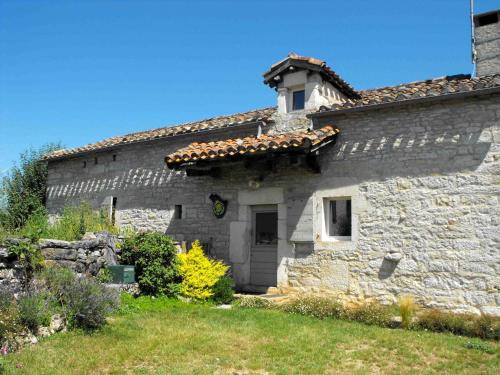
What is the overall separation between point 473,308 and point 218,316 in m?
4.28

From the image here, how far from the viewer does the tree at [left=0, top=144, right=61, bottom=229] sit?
14773 mm

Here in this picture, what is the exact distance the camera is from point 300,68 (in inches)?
393

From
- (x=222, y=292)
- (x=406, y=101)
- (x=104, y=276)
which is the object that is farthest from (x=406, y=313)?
(x=104, y=276)

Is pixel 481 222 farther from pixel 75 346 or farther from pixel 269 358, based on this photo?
pixel 75 346

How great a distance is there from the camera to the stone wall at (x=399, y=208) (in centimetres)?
762

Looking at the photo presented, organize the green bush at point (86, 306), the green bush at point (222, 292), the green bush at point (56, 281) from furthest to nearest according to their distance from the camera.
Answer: the green bush at point (222, 292), the green bush at point (56, 281), the green bush at point (86, 306)

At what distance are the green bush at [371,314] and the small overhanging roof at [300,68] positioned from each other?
502 centimetres

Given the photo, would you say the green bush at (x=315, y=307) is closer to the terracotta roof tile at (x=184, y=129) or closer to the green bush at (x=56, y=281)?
the green bush at (x=56, y=281)

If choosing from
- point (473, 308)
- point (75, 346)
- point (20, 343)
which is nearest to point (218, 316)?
point (75, 346)

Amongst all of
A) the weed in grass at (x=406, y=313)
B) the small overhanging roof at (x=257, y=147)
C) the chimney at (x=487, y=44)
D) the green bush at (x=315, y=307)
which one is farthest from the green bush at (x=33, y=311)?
the chimney at (x=487, y=44)

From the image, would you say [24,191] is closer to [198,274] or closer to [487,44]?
[198,274]

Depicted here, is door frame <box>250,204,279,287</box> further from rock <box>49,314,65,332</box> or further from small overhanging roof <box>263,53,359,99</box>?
rock <box>49,314,65,332</box>

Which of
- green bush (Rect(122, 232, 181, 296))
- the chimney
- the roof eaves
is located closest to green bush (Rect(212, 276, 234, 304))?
green bush (Rect(122, 232, 181, 296))

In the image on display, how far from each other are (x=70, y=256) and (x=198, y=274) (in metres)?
2.48
